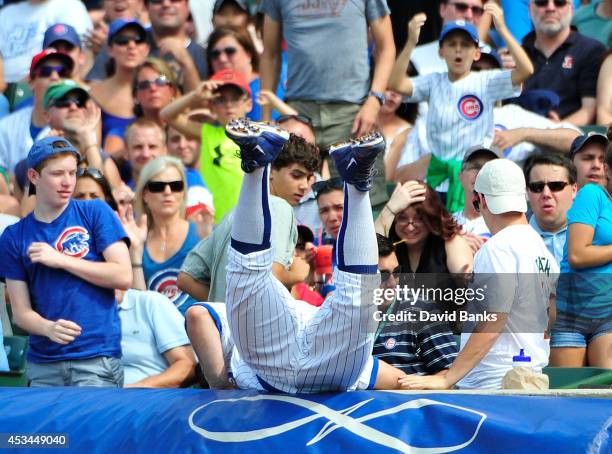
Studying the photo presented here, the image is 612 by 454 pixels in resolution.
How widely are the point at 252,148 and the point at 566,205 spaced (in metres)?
2.88

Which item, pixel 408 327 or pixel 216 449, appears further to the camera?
pixel 408 327

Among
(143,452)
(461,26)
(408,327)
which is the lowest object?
(143,452)

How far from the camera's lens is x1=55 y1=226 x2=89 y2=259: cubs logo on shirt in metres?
6.13

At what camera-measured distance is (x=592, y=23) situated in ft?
32.8

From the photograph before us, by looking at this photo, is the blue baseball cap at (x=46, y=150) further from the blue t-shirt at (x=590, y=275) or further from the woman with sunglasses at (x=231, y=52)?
the woman with sunglasses at (x=231, y=52)

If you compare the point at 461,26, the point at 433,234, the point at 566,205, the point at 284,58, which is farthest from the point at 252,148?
the point at 284,58

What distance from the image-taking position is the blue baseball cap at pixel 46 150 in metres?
6.26

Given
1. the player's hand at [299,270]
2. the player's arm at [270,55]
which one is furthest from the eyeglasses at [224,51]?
the player's hand at [299,270]

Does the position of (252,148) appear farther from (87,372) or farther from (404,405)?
(87,372)

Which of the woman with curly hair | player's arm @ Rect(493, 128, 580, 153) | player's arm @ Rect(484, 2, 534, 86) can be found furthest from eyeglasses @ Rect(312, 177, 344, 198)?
player's arm @ Rect(484, 2, 534, 86)

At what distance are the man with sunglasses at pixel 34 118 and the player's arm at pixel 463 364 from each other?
15.1ft

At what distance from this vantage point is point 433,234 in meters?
6.74

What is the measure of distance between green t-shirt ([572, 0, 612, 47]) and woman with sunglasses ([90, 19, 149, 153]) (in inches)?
138

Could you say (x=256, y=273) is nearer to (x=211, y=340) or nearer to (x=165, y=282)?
(x=211, y=340)
